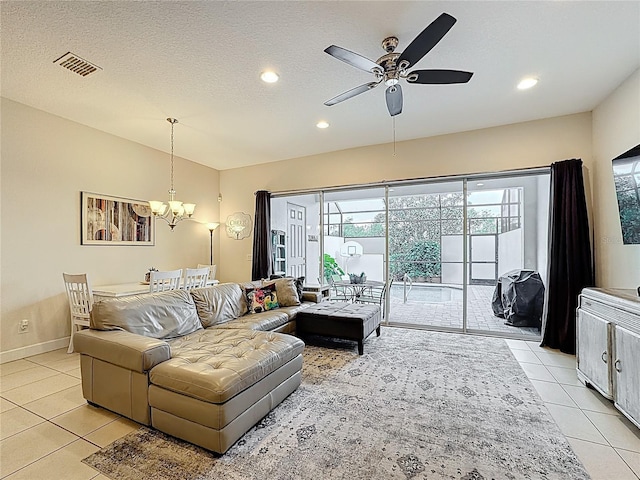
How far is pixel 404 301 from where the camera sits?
543 centimetres

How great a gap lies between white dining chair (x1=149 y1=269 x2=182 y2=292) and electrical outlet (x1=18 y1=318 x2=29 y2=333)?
1.41 metres

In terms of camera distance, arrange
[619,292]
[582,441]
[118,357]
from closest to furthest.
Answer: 1. [582,441]
2. [118,357]
3. [619,292]

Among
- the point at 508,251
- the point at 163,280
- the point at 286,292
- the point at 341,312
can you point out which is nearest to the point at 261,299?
the point at 286,292

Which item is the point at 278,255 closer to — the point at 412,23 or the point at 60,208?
the point at 60,208

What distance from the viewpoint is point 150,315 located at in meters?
2.73

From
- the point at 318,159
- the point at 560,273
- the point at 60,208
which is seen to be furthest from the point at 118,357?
the point at 560,273

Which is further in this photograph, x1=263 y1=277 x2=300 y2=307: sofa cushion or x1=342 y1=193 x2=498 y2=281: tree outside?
x1=342 y1=193 x2=498 y2=281: tree outside

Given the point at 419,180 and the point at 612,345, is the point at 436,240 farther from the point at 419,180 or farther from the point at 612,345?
the point at 612,345

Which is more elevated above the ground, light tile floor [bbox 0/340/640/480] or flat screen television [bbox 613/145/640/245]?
flat screen television [bbox 613/145/640/245]

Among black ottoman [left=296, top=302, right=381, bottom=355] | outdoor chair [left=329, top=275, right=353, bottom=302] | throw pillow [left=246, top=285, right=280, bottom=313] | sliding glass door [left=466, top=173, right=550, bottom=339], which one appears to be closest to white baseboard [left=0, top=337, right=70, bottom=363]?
throw pillow [left=246, top=285, right=280, bottom=313]

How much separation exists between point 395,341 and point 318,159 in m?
3.28

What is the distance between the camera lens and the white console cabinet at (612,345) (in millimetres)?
2125

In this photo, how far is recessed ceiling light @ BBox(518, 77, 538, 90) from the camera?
309 cm

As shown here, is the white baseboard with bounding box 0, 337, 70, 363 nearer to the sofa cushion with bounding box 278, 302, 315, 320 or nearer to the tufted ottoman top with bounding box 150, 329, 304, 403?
the tufted ottoman top with bounding box 150, 329, 304, 403
